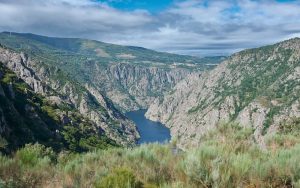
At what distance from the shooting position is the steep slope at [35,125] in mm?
99206

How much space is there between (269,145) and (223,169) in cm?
802

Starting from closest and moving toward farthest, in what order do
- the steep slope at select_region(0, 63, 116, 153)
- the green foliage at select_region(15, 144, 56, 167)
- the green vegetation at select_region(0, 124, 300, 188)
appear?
1. the green vegetation at select_region(0, 124, 300, 188)
2. the green foliage at select_region(15, 144, 56, 167)
3. the steep slope at select_region(0, 63, 116, 153)

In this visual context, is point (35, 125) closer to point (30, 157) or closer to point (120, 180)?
point (30, 157)

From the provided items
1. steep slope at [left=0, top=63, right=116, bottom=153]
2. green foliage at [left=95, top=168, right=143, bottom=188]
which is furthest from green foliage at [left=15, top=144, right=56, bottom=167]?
steep slope at [left=0, top=63, right=116, bottom=153]

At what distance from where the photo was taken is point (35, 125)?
125m

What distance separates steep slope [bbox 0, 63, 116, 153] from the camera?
325 ft

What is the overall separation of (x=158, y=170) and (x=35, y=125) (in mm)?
118576

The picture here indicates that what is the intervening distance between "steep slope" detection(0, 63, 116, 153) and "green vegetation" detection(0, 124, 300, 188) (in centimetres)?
4868

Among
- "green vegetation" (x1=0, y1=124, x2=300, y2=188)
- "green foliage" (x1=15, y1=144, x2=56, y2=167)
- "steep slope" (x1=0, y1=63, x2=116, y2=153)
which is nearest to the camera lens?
"green vegetation" (x1=0, y1=124, x2=300, y2=188)

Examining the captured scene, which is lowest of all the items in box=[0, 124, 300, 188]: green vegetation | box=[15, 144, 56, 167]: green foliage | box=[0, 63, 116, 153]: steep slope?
box=[0, 63, 116, 153]: steep slope

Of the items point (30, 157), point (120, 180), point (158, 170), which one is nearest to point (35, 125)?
point (30, 157)

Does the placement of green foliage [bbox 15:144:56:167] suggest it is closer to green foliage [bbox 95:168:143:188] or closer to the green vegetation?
the green vegetation

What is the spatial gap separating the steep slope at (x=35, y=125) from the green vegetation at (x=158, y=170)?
48676 millimetres

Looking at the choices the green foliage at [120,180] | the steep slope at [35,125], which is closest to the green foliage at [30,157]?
the green foliage at [120,180]
